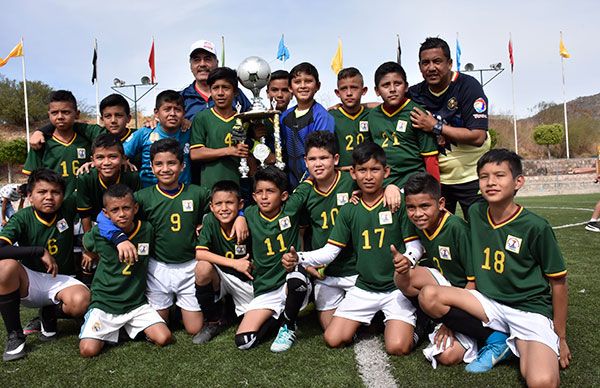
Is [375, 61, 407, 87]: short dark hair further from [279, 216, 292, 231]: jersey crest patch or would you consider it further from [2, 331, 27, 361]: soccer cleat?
[2, 331, 27, 361]: soccer cleat

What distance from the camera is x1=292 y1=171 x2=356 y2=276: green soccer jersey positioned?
4.09 meters

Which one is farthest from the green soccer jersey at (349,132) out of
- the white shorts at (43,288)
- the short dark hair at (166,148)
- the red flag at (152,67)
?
the red flag at (152,67)

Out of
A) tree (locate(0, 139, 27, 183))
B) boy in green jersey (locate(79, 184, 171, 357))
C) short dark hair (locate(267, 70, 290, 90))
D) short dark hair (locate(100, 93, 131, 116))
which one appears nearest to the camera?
boy in green jersey (locate(79, 184, 171, 357))

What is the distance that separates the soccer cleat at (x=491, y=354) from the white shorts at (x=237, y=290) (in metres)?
1.85

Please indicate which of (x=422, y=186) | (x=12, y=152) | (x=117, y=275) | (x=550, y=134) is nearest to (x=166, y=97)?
(x=117, y=275)

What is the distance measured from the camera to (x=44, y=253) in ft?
13.0

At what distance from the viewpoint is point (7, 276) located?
12.3 feet

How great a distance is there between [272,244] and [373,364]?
1263 mm

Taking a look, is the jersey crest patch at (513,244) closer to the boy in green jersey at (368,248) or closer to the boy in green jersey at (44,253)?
the boy in green jersey at (368,248)

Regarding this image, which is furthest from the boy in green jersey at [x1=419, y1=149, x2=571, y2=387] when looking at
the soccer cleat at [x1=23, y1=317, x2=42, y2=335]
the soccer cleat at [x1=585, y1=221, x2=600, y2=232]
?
the soccer cleat at [x1=585, y1=221, x2=600, y2=232]

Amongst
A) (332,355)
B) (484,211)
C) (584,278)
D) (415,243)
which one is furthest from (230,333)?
(584,278)

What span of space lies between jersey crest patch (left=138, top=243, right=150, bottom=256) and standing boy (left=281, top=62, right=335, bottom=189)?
1452mm

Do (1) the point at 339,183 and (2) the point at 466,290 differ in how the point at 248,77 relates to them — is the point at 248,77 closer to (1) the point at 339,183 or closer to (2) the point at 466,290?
(1) the point at 339,183

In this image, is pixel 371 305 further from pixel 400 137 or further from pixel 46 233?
pixel 46 233
